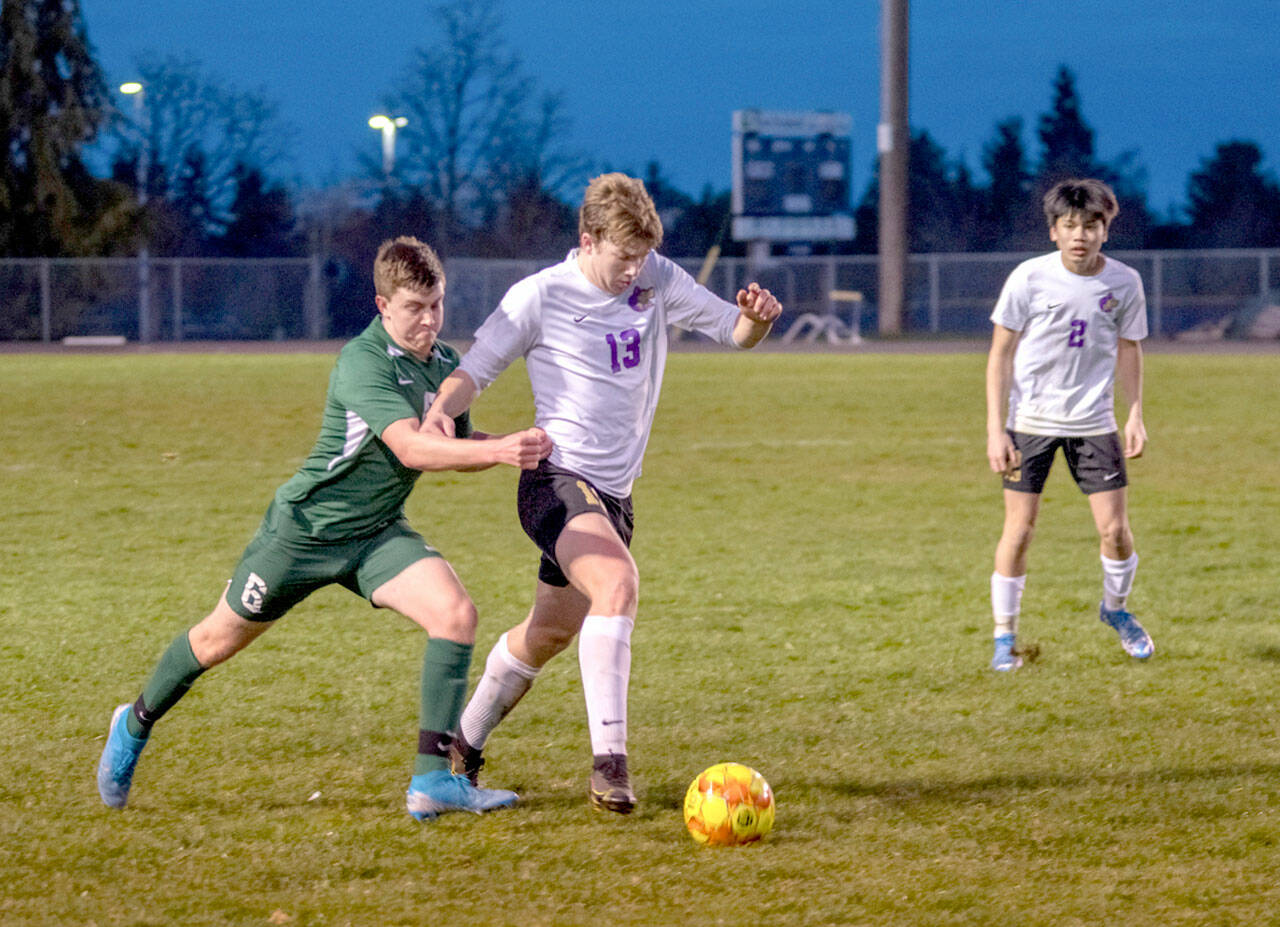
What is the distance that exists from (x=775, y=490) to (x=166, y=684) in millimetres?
7629

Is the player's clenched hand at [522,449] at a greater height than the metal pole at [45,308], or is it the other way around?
the metal pole at [45,308]

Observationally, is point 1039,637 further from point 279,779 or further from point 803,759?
point 279,779

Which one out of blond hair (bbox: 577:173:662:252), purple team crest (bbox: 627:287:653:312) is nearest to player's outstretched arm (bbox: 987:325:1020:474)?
purple team crest (bbox: 627:287:653:312)

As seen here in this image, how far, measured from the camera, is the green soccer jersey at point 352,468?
4.22m

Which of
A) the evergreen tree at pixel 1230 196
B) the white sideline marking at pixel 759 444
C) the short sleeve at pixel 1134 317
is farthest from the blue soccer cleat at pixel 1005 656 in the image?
the evergreen tree at pixel 1230 196

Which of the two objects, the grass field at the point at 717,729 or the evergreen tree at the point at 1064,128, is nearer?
the grass field at the point at 717,729

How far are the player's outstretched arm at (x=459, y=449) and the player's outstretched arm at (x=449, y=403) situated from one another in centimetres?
5

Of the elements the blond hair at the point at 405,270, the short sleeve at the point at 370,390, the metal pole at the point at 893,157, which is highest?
the metal pole at the point at 893,157

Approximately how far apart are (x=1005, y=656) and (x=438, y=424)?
2.92 m

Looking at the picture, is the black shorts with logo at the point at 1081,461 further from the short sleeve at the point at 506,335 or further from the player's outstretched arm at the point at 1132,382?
the short sleeve at the point at 506,335

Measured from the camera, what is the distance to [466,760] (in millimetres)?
4637

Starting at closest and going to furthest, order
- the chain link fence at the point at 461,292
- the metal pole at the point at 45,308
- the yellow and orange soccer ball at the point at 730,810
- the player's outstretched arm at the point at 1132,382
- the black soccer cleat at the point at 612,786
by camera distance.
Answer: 1. the yellow and orange soccer ball at the point at 730,810
2. the black soccer cleat at the point at 612,786
3. the player's outstretched arm at the point at 1132,382
4. the metal pole at the point at 45,308
5. the chain link fence at the point at 461,292

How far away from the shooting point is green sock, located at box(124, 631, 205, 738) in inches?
173

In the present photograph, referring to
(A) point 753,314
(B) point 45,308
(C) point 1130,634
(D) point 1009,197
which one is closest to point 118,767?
(A) point 753,314
